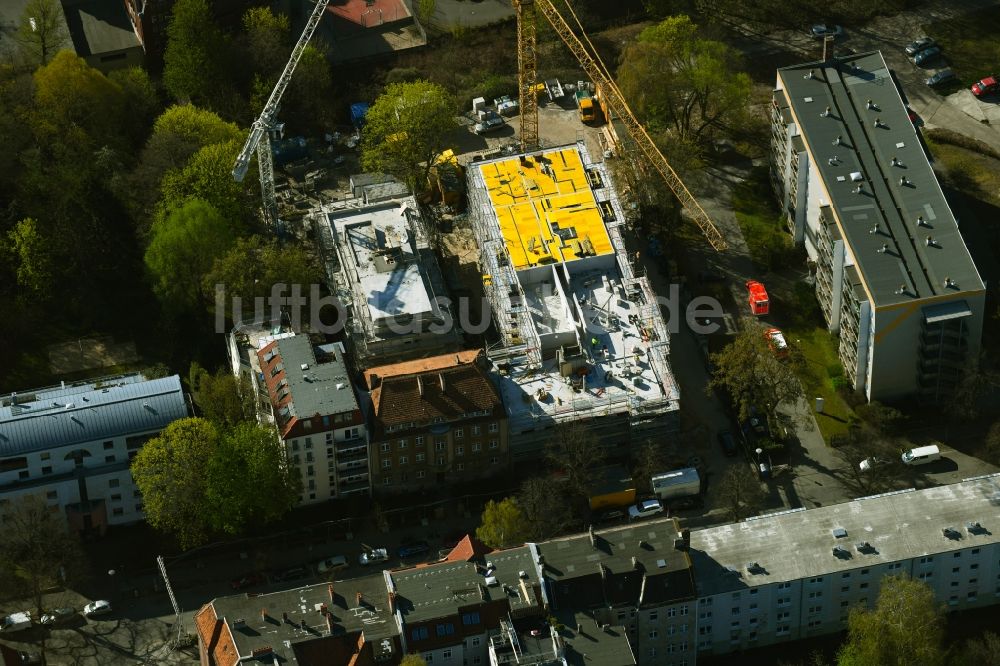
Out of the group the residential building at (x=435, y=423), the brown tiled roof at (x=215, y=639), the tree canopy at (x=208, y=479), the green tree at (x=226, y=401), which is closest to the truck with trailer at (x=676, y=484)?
the residential building at (x=435, y=423)

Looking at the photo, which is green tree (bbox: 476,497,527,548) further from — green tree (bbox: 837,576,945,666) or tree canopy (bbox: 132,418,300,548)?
green tree (bbox: 837,576,945,666)

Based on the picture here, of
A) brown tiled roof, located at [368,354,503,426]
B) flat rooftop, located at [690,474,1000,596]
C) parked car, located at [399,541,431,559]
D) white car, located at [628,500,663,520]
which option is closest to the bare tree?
white car, located at [628,500,663,520]

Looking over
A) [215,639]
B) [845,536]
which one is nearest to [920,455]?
[845,536]

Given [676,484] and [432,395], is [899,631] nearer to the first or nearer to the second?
[676,484]

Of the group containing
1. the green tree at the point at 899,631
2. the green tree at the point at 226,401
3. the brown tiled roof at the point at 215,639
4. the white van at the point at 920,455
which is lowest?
the green tree at the point at 899,631

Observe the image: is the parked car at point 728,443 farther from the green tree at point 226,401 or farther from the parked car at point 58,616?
the parked car at point 58,616

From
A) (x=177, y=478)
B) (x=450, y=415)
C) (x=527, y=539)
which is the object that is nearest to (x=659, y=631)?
(x=527, y=539)
